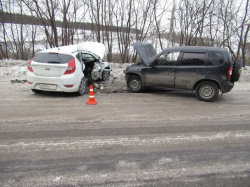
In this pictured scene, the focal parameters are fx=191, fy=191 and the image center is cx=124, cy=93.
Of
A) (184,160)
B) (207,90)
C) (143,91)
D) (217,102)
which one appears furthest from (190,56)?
(184,160)

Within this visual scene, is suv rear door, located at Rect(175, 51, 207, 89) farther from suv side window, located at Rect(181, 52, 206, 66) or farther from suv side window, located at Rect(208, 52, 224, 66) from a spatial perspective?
Result: suv side window, located at Rect(208, 52, 224, 66)

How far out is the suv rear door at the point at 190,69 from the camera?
6.43 metres

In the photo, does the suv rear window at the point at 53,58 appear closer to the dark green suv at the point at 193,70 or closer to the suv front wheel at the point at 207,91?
the dark green suv at the point at 193,70

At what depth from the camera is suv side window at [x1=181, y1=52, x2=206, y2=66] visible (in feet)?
21.1

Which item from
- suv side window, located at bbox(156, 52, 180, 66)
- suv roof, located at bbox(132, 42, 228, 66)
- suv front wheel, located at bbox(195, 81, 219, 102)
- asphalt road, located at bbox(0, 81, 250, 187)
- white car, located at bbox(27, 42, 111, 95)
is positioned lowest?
asphalt road, located at bbox(0, 81, 250, 187)

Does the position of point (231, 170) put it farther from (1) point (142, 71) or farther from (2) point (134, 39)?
(2) point (134, 39)

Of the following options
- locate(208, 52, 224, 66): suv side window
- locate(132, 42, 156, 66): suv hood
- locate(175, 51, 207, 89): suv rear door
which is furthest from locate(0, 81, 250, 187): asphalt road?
locate(132, 42, 156, 66): suv hood

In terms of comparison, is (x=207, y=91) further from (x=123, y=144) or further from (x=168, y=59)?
(x=123, y=144)

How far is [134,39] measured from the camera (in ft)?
54.1

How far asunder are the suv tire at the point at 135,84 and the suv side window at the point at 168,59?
43.0 inches

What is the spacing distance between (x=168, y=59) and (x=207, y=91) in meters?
1.76

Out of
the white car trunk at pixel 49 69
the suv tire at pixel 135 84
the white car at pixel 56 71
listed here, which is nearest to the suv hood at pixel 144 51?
the suv tire at pixel 135 84

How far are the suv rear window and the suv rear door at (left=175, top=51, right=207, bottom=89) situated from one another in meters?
3.88

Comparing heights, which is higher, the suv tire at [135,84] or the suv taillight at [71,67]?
the suv taillight at [71,67]
